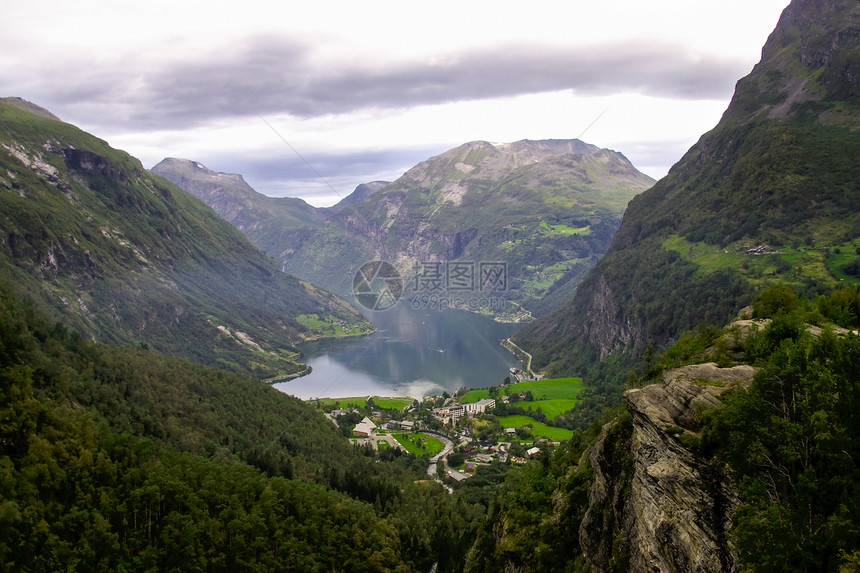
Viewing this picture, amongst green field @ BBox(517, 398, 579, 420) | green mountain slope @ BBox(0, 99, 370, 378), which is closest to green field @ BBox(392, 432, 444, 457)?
green field @ BBox(517, 398, 579, 420)

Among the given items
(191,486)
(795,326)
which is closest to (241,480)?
(191,486)

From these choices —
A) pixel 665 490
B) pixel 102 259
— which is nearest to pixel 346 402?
pixel 102 259

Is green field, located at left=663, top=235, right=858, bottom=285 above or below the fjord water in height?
above

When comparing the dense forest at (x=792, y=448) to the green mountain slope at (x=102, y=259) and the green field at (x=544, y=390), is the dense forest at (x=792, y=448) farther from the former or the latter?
the green mountain slope at (x=102, y=259)

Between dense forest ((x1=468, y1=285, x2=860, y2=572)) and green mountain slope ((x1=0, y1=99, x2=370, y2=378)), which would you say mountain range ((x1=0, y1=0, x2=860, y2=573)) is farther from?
green mountain slope ((x1=0, y1=99, x2=370, y2=378))

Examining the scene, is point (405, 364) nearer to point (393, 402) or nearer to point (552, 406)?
point (393, 402)

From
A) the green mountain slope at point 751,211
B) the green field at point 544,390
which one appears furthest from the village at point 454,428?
the green mountain slope at point 751,211
